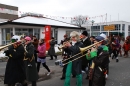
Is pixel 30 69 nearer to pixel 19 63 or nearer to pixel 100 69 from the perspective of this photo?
pixel 19 63

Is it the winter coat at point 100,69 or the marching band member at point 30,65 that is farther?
the marching band member at point 30,65

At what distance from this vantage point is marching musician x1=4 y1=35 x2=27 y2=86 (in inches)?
181

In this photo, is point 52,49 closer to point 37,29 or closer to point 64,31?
point 37,29

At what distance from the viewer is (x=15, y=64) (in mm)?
4680

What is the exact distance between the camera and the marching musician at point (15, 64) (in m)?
4.59

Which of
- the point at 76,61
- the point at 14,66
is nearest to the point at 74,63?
the point at 76,61

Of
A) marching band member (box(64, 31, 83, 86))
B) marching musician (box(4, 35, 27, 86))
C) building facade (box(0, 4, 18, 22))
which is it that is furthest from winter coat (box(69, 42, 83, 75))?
building facade (box(0, 4, 18, 22))

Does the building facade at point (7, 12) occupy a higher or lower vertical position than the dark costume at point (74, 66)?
higher

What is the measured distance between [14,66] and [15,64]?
0.06 m

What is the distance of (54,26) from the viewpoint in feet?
82.4

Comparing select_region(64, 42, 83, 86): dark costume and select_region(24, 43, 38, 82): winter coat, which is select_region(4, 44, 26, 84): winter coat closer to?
select_region(24, 43, 38, 82): winter coat

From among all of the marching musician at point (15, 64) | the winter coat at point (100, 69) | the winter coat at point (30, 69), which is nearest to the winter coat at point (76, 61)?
the winter coat at point (100, 69)

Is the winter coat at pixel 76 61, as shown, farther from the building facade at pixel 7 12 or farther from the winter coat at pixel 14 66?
the building facade at pixel 7 12

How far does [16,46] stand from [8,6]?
6200 centimetres
